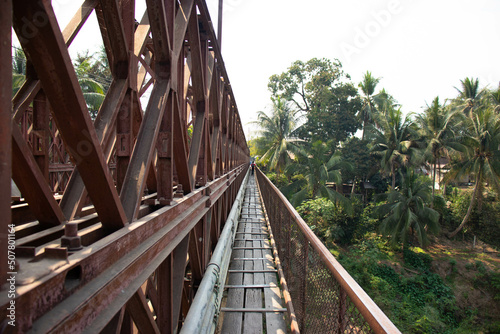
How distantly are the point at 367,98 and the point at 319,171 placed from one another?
16.1 meters

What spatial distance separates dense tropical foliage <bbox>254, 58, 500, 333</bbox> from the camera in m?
20.5

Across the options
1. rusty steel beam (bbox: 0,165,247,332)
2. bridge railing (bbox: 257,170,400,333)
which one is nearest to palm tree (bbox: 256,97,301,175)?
bridge railing (bbox: 257,170,400,333)

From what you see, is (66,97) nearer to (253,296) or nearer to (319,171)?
(253,296)

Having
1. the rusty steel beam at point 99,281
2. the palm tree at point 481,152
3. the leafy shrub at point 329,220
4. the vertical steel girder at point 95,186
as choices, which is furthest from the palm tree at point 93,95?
the palm tree at point 481,152

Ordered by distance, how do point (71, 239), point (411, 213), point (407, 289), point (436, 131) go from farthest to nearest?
point (436, 131), point (411, 213), point (407, 289), point (71, 239)

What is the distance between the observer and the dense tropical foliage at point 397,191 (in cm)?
2050

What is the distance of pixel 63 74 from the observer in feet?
→ 3.69

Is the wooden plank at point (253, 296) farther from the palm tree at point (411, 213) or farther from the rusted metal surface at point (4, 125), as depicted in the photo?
the palm tree at point (411, 213)

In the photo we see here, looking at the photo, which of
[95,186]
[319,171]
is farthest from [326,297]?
[319,171]

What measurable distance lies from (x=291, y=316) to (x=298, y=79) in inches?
1459

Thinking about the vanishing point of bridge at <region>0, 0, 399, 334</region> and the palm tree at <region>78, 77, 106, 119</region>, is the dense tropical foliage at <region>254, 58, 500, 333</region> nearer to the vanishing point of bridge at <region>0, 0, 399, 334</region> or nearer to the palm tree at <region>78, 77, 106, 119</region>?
the palm tree at <region>78, 77, 106, 119</region>

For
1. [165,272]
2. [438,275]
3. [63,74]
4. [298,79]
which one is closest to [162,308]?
[165,272]

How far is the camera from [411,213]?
23.2 m

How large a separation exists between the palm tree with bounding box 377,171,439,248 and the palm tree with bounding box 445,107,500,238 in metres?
3.75
